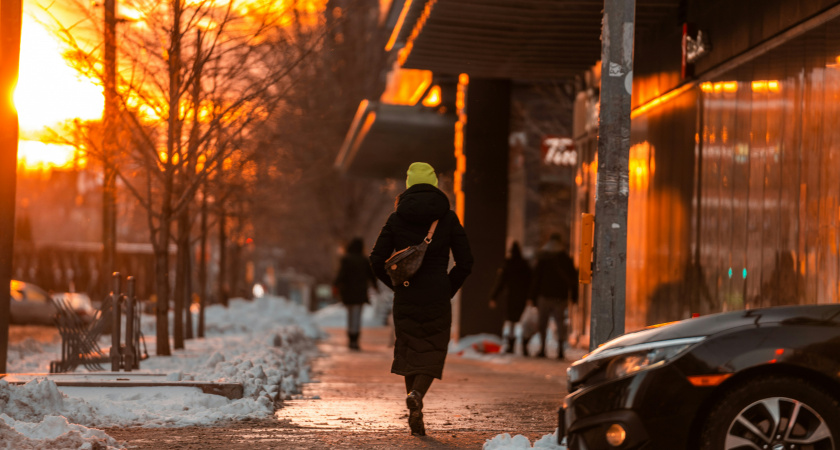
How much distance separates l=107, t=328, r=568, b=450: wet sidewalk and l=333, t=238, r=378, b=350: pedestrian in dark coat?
493 centimetres

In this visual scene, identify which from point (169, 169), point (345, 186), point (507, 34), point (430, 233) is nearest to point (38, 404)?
point (430, 233)

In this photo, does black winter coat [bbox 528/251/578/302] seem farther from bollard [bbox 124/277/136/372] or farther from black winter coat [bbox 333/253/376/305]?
bollard [bbox 124/277/136/372]

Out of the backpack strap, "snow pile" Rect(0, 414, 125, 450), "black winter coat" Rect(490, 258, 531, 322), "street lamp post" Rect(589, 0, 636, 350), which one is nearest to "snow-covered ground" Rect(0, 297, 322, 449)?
"snow pile" Rect(0, 414, 125, 450)

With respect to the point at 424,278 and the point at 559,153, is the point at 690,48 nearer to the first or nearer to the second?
the point at 424,278

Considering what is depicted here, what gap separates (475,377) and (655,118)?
4088 millimetres

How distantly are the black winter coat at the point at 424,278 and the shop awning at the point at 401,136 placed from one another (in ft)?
45.2

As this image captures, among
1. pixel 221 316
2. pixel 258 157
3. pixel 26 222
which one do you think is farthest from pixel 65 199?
pixel 258 157

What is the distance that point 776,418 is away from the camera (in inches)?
187

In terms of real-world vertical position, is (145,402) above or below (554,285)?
below

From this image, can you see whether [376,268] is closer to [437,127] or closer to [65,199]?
[437,127]

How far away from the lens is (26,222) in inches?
1956

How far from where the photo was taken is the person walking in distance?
15.7m

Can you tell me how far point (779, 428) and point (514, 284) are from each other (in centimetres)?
1193

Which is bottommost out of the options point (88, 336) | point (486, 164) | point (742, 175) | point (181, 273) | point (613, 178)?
point (88, 336)
